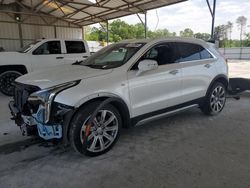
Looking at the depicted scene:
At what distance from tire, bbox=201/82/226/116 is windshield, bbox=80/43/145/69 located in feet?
6.65

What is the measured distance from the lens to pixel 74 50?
8.34m

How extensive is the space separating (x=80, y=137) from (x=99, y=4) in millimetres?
11550

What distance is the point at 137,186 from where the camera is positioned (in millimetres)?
2525

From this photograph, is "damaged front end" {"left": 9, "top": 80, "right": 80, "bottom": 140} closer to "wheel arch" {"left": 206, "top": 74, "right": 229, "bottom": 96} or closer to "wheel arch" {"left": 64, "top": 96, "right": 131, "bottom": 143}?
"wheel arch" {"left": 64, "top": 96, "right": 131, "bottom": 143}

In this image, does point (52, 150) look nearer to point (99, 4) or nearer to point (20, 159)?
point (20, 159)

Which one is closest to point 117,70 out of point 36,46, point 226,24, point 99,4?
point 36,46

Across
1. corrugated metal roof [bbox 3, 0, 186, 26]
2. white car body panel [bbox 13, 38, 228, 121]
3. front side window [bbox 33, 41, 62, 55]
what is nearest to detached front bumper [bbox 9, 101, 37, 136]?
white car body panel [bbox 13, 38, 228, 121]

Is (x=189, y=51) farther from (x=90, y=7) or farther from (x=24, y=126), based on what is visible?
(x=90, y=7)

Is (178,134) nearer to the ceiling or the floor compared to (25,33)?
nearer to the floor

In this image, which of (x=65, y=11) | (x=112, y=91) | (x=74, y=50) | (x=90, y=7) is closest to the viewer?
(x=112, y=91)

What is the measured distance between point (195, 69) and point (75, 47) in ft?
17.3

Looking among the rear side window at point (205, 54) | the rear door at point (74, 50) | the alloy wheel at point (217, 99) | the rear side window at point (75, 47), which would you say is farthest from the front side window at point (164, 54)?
the rear side window at point (75, 47)

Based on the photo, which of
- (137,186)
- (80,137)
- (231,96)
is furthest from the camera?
(231,96)

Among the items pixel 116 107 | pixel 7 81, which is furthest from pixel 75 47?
pixel 116 107
